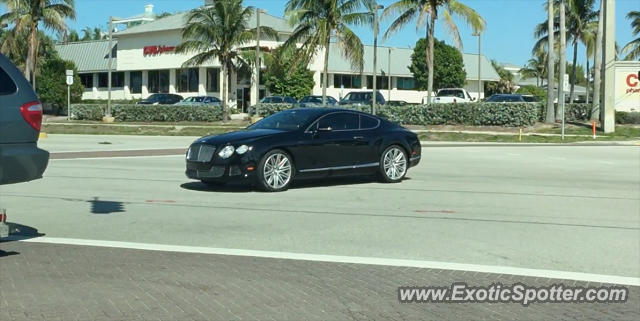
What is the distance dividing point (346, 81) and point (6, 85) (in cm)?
6442

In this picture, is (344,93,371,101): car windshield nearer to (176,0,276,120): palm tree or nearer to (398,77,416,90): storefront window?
(176,0,276,120): palm tree

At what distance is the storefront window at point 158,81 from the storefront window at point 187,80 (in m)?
1.63

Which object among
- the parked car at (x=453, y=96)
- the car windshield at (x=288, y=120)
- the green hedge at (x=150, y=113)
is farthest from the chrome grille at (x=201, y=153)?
the parked car at (x=453, y=96)

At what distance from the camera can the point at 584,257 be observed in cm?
803

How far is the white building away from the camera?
213 ft

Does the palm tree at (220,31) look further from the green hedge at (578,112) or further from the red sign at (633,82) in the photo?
the red sign at (633,82)

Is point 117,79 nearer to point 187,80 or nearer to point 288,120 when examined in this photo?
point 187,80

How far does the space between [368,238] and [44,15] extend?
144 ft

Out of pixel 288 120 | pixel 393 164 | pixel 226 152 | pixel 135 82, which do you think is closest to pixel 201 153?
pixel 226 152

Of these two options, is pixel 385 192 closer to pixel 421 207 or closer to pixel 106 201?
pixel 421 207

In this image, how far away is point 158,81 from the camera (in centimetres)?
6981

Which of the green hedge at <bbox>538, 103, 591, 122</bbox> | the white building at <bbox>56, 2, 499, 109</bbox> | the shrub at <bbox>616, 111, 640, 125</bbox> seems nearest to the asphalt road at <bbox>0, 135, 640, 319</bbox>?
the green hedge at <bbox>538, 103, 591, 122</bbox>

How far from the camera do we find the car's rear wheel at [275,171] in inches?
501

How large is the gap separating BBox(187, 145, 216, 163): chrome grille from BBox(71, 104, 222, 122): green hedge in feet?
106
